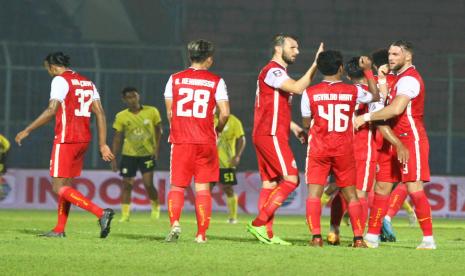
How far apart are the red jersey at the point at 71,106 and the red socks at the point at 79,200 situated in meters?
0.51

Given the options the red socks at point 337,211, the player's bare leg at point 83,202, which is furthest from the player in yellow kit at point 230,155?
the red socks at point 337,211

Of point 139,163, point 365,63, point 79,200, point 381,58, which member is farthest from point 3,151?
point 365,63

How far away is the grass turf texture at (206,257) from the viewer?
9344mm

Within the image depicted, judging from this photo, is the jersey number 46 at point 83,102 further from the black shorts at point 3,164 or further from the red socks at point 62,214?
the black shorts at point 3,164

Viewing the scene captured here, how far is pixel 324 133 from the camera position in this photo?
1166cm

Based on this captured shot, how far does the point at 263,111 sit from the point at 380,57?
164 centimetres

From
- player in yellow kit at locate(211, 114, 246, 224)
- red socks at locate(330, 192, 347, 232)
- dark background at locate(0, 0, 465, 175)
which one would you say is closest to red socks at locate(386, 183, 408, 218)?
red socks at locate(330, 192, 347, 232)

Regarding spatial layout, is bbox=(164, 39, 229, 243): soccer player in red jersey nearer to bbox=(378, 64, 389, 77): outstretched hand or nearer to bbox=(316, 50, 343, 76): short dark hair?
bbox=(316, 50, 343, 76): short dark hair

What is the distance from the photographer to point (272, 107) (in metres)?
12.0

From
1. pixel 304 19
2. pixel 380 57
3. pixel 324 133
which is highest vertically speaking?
pixel 304 19

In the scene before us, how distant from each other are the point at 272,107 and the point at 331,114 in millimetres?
649

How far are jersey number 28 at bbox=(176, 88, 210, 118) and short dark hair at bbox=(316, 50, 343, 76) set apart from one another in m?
1.08

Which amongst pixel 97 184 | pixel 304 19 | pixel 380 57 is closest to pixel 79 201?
pixel 380 57

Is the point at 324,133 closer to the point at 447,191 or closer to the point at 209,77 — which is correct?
the point at 209,77
